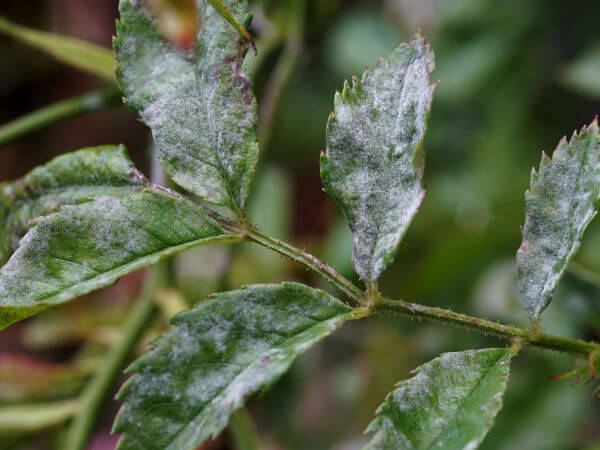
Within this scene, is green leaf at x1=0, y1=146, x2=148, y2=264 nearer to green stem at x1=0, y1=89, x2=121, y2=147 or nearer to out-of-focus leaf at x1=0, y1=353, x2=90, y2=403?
green stem at x1=0, y1=89, x2=121, y2=147

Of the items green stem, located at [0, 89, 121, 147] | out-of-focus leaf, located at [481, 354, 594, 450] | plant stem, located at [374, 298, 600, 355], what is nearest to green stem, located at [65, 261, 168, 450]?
green stem, located at [0, 89, 121, 147]

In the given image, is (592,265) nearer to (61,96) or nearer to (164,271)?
(164,271)

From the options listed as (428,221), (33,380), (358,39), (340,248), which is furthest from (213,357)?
(358,39)

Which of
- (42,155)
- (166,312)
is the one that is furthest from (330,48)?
(42,155)

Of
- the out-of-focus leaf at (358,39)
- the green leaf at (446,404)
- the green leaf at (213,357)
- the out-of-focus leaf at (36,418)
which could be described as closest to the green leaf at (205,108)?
the green leaf at (213,357)

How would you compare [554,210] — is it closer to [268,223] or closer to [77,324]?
[268,223]
